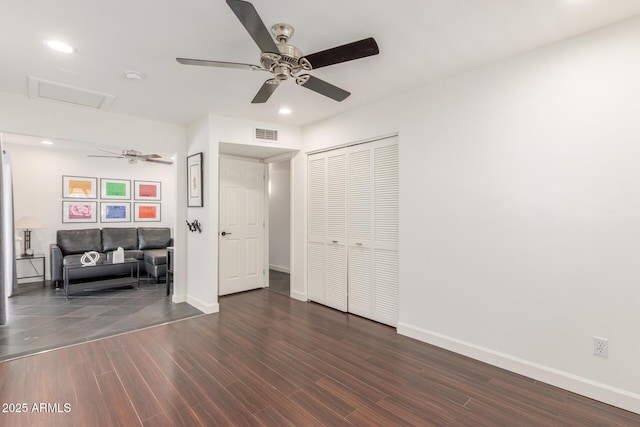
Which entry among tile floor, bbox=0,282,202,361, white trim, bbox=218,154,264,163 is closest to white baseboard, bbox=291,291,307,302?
tile floor, bbox=0,282,202,361

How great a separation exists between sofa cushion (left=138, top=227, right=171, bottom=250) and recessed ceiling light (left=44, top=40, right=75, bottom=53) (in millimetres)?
4457

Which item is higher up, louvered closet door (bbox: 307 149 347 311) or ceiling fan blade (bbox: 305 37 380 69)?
ceiling fan blade (bbox: 305 37 380 69)

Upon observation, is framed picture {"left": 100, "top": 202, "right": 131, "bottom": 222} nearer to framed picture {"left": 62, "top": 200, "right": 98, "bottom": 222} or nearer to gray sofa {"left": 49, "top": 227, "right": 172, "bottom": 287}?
framed picture {"left": 62, "top": 200, "right": 98, "bottom": 222}

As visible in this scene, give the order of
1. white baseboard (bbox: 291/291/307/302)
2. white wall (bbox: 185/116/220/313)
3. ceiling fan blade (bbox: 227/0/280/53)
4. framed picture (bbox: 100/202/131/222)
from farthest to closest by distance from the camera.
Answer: framed picture (bbox: 100/202/131/222)
white baseboard (bbox: 291/291/307/302)
white wall (bbox: 185/116/220/313)
ceiling fan blade (bbox: 227/0/280/53)

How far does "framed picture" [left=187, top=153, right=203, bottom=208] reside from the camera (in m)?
3.98

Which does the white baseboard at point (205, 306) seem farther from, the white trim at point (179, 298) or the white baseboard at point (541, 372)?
the white baseboard at point (541, 372)

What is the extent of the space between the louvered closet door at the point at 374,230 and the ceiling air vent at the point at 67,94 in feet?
9.52

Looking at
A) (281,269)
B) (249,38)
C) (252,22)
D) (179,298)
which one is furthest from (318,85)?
(281,269)

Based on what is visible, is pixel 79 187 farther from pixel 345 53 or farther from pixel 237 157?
pixel 345 53

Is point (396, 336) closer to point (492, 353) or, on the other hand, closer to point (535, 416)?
point (492, 353)

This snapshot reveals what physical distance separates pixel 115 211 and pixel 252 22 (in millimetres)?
6159

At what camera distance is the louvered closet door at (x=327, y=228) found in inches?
158

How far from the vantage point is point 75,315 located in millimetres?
3783

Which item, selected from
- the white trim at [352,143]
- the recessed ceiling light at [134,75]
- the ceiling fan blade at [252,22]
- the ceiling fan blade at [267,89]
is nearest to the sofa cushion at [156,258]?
the white trim at [352,143]
